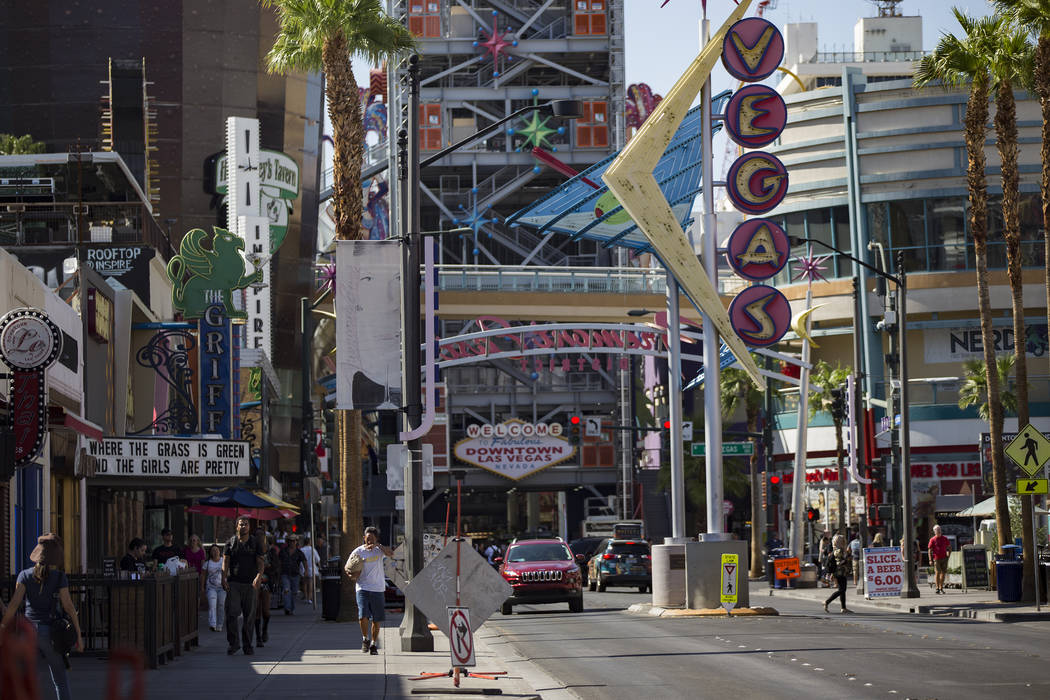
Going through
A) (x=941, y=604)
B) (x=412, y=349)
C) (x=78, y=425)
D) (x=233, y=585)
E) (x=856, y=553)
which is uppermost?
(x=412, y=349)

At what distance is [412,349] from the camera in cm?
2078

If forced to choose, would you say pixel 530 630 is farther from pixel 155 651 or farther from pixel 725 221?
pixel 725 221

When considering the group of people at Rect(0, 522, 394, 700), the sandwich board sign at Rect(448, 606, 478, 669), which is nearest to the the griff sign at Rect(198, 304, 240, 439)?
the group of people at Rect(0, 522, 394, 700)

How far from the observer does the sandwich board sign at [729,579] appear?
28531 mm

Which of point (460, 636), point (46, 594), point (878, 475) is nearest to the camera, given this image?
point (46, 594)

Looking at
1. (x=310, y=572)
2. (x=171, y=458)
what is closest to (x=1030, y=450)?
(x=171, y=458)

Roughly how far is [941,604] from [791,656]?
14.0 m

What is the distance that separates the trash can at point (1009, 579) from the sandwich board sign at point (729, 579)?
605 cm

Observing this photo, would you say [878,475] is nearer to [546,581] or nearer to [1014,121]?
[1014,121]

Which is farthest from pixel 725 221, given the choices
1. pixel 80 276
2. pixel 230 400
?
pixel 80 276

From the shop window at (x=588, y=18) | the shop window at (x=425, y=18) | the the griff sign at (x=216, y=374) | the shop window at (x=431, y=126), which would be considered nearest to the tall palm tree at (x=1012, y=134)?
the the griff sign at (x=216, y=374)

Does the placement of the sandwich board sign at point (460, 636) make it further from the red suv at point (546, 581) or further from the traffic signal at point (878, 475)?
the traffic signal at point (878, 475)

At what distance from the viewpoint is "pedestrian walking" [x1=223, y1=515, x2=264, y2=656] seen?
1980cm

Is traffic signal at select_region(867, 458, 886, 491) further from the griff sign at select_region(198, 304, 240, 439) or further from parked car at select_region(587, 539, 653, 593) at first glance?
the griff sign at select_region(198, 304, 240, 439)
